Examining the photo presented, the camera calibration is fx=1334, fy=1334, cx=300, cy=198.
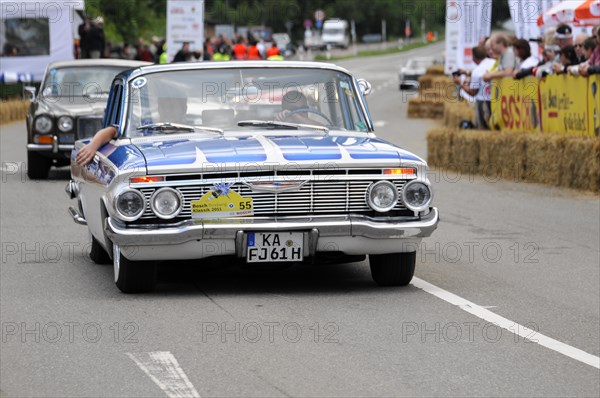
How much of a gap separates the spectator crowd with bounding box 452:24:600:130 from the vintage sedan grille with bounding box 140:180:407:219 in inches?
325

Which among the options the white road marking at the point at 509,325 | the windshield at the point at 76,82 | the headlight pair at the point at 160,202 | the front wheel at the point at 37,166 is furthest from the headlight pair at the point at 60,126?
the headlight pair at the point at 160,202

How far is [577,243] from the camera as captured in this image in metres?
11.6

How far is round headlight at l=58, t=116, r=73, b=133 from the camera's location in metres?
17.6

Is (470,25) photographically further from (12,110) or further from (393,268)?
(393,268)

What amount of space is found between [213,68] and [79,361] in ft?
10.9

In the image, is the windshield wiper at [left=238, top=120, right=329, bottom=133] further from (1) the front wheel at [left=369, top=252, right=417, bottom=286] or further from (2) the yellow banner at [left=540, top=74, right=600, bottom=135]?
(2) the yellow banner at [left=540, top=74, right=600, bottom=135]

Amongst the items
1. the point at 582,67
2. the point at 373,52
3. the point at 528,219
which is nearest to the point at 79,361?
the point at 528,219

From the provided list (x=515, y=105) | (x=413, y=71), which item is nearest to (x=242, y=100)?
(x=515, y=105)

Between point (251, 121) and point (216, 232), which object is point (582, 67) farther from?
point (216, 232)

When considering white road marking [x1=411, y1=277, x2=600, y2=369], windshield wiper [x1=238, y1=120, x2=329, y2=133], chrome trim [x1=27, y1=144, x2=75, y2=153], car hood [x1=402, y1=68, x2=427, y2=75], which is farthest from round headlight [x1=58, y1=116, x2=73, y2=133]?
car hood [x1=402, y1=68, x2=427, y2=75]

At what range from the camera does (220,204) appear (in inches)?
320

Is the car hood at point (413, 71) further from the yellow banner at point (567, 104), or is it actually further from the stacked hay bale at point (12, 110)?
the yellow banner at point (567, 104)

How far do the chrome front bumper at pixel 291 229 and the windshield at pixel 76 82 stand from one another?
33.6 ft

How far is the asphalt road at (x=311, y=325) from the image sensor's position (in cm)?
627
